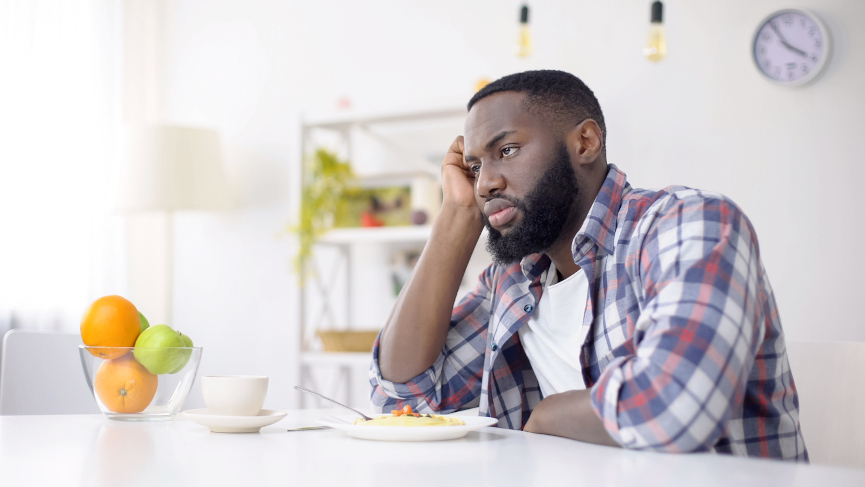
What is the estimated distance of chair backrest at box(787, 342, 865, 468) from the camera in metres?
1.24

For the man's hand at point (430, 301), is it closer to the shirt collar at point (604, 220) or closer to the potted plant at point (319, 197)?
the shirt collar at point (604, 220)

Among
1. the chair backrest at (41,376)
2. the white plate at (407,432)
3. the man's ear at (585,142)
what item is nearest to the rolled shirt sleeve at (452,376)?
the man's ear at (585,142)

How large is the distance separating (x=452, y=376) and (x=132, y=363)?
0.62m

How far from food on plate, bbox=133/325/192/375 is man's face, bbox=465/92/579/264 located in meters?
0.60

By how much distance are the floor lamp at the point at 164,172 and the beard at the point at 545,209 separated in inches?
77.9

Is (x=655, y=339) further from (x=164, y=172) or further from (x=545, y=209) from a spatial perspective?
(x=164, y=172)

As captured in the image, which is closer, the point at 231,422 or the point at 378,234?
the point at 231,422

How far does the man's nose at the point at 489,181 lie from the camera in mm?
1312

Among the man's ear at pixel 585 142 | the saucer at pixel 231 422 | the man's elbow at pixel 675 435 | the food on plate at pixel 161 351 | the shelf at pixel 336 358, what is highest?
the man's ear at pixel 585 142

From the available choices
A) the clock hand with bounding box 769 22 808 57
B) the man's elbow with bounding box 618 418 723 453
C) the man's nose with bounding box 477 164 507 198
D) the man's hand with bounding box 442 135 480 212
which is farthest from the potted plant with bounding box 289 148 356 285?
the man's elbow with bounding box 618 418 723 453

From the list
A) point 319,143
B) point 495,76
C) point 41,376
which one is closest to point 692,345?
point 41,376

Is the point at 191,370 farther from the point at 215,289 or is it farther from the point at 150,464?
the point at 215,289

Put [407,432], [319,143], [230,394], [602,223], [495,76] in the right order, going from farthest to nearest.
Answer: [319,143], [495,76], [602,223], [230,394], [407,432]

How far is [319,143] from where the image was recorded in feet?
10.2
